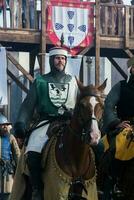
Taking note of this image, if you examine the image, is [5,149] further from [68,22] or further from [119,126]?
[119,126]

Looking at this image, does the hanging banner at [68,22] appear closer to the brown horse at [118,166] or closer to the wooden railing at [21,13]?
the wooden railing at [21,13]

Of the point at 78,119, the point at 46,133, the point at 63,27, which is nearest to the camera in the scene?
the point at 78,119

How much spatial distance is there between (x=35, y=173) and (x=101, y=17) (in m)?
10.7

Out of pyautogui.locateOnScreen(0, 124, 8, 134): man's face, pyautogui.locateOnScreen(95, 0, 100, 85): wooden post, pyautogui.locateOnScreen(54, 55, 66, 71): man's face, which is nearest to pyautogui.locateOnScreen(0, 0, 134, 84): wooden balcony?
pyautogui.locateOnScreen(95, 0, 100, 85): wooden post

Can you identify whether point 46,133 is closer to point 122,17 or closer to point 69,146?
point 69,146

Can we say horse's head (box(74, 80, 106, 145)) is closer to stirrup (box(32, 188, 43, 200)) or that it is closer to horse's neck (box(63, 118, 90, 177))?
horse's neck (box(63, 118, 90, 177))

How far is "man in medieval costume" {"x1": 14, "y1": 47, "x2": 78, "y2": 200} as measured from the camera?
8.76 m

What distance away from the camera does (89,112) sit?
7.93m

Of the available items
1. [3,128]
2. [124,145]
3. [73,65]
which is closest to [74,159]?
[124,145]

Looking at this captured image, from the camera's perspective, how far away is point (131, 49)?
63.2 feet

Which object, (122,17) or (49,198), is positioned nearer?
(49,198)

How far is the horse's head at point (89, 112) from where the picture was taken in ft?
25.3

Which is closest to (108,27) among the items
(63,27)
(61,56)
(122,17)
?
(122,17)

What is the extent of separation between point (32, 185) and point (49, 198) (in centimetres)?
41
